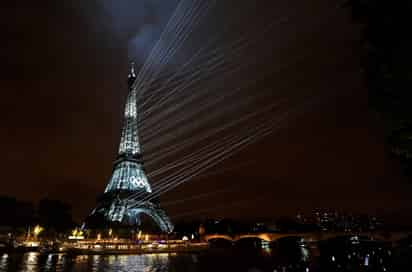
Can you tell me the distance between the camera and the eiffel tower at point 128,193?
6912cm

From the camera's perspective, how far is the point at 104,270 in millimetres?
29562

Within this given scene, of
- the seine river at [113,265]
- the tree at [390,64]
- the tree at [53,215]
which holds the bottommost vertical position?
Result: the seine river at [113,265]

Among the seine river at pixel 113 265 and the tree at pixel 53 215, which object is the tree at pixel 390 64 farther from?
the tree at pixel 53 215

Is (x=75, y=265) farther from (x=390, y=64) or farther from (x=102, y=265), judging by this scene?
(x=390, y=64)

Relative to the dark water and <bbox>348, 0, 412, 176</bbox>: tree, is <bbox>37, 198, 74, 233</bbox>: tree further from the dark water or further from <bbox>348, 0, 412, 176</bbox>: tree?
<bbox>348, 0, 412, 176</bbox>: tree

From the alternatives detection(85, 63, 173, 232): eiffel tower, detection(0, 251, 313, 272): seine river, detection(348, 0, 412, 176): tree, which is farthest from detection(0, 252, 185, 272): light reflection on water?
detection(85, 63, 173, 232): eiffel tower

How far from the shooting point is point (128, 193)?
69.9 metres

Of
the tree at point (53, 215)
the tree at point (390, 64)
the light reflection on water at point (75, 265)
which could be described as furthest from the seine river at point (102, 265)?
the tree at point (53, 215)

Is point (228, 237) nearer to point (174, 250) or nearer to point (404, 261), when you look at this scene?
point (174, 250)

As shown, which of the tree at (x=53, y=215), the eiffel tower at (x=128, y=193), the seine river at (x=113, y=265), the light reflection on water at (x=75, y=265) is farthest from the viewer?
the eiffel tower at (x=128, y=193)

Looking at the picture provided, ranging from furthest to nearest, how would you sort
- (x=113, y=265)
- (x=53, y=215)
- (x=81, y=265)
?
(x=53, y=215) < (x=113, y=265) < (x=81, y=265)

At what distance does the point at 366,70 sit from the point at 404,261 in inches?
453

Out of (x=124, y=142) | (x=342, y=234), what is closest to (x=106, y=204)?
(x=124, y=142)

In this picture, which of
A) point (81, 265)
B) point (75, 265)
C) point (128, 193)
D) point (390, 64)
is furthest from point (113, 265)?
point (128, 193)
